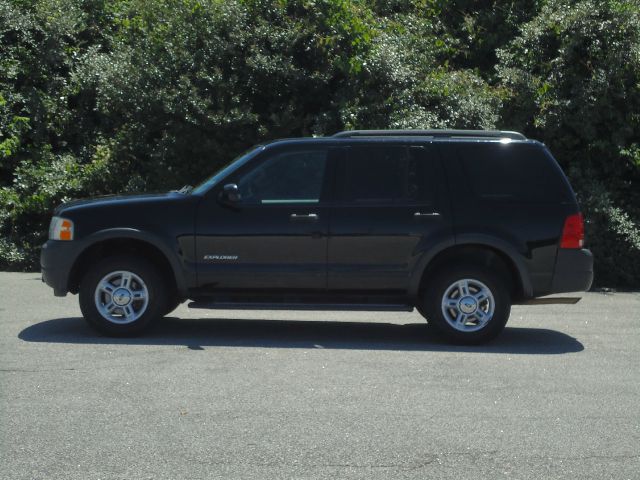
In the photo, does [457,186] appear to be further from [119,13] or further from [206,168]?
[119,13]

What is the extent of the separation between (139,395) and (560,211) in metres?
4.42

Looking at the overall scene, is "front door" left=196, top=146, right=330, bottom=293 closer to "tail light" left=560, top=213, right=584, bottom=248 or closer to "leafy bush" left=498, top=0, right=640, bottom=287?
"tail light" left=560, top=213, right=584, bottom=248

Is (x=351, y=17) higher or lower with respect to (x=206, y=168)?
higher

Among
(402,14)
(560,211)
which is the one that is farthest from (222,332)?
(402,14)

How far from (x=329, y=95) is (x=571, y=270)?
717 centimetres

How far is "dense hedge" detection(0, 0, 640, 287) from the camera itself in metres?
15.3

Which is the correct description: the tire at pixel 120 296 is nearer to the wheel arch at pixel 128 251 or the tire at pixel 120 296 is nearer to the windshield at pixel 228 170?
the wheel arch at pixel 128 251

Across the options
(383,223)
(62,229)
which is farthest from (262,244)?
(62,229)

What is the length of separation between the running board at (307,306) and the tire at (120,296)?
1.36ft

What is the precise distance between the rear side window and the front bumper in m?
3.79

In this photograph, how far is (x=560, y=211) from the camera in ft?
31.8

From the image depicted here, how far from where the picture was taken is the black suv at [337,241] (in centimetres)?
964

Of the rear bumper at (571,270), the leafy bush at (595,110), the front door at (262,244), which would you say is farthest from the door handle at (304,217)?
the leafy bush at (595,110)

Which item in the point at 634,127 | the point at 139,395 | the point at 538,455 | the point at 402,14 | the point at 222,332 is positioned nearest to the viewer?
the point at 538,455
